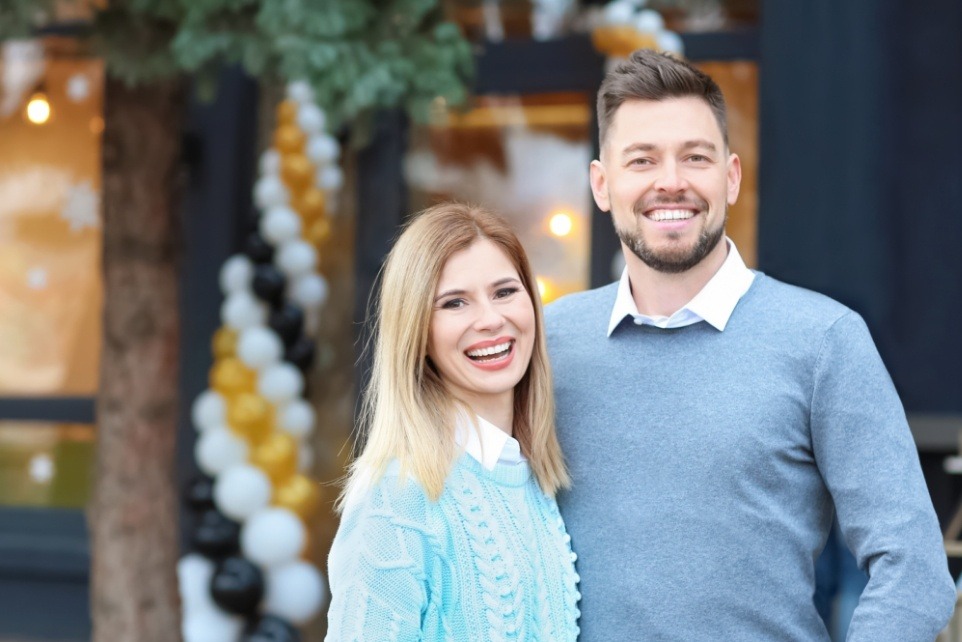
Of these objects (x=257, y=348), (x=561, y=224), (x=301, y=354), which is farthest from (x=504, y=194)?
(x=257, y=348)

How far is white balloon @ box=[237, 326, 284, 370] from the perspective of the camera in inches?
214

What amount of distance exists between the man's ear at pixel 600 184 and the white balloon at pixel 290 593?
3.20m

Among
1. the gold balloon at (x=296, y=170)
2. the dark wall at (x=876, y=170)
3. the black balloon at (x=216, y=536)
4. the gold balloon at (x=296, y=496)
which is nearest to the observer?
the dark wall at (x=876, y=170)

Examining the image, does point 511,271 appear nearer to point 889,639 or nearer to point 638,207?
point 638,207

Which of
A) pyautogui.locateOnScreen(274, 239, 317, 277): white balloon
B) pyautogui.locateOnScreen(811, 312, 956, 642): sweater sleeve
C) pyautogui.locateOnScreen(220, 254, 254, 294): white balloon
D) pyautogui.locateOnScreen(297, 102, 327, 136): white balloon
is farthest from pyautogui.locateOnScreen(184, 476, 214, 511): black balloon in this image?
pyautogui.locateOnScreen(811, 312, 956, 642): sweater sleeve

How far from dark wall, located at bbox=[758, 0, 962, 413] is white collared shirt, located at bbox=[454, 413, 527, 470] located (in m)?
3.15

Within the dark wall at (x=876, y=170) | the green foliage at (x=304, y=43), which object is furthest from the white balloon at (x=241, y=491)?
the dark wall at (x=876, y=170)

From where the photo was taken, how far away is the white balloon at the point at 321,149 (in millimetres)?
5785

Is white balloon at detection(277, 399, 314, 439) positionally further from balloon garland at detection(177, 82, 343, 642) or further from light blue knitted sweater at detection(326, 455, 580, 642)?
light blue knitted sweater at detection(326, 455, 580, 642)

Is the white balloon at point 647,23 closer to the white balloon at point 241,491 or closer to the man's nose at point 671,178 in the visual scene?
the white balloon at point 241,491

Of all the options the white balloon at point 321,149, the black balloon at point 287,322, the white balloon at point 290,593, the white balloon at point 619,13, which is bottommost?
the white balloon at point 290,593

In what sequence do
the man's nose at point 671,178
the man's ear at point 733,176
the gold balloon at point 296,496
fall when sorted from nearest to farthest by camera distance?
the man's nose at point 671,178 < the man's ear at point 733,176 < the gold balloon at point 296,496

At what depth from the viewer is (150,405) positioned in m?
4.70

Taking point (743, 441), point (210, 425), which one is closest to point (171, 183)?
point (210, 425)
